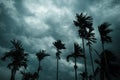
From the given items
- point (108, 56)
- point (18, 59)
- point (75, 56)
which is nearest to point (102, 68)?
point (108, 56)

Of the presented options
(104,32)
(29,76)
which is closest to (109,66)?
(104,32)

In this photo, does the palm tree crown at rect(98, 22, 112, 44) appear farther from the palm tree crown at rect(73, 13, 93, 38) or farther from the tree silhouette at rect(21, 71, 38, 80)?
the tree silhouette at rect(21, 71, 38, 80)

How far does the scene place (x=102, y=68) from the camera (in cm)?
5662

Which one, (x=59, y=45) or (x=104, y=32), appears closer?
(x=104, y=32)

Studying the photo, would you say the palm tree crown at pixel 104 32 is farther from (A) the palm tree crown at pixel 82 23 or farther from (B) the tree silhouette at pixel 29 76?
(B) the tree silhouette at pixel 29 76

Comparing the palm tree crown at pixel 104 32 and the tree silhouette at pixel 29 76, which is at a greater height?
the palm tree crown at pixel 104 32

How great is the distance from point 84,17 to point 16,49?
22.4 metres

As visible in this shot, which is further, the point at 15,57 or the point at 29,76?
the point at 29,76

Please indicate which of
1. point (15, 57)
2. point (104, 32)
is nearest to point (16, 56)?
point (15, 57)

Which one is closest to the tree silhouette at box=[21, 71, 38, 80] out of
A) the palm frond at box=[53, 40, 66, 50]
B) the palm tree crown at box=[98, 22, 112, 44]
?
the palm frond at box=[53, 40, 66, 50]

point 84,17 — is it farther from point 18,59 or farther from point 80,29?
point 18,59

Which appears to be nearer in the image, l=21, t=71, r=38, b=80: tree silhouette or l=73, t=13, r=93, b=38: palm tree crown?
l=73, t=13, r=93, b=38: palm tree crown

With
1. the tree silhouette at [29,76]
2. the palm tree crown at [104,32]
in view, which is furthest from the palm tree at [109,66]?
the tree silhouette at [29,76]

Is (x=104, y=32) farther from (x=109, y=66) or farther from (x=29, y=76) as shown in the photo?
(x=29, y=76)
